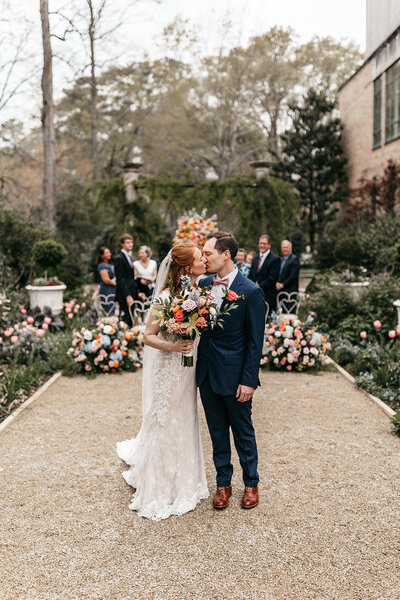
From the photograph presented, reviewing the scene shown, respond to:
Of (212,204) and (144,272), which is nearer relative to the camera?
(144,272)

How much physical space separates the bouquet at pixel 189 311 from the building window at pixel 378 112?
20.7 m

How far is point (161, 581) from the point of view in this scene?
8.99 feet

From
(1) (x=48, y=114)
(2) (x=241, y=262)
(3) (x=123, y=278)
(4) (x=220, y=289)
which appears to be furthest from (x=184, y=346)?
(1) (x=48, y=114)

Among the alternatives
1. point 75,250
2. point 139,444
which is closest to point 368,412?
point 139,444

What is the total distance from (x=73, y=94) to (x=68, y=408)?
26.6m

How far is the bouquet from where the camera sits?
3.22m

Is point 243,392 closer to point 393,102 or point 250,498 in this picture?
point 250,498

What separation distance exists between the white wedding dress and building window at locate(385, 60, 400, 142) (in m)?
18.6

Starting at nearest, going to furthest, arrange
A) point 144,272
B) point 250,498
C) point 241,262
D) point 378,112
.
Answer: point 250,498 → point 241,262 → point 144,272 → point 378,112

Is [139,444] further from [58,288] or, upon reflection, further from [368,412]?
[58,288]

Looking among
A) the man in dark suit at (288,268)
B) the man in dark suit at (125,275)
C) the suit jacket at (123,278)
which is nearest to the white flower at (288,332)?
the man in dark suit at (288,268)

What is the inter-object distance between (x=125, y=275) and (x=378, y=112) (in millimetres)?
17050

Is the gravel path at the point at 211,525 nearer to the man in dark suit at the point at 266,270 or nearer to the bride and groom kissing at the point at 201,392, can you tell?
the bride and groom kissing at the point at 201,392

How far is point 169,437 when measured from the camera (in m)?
3.59
